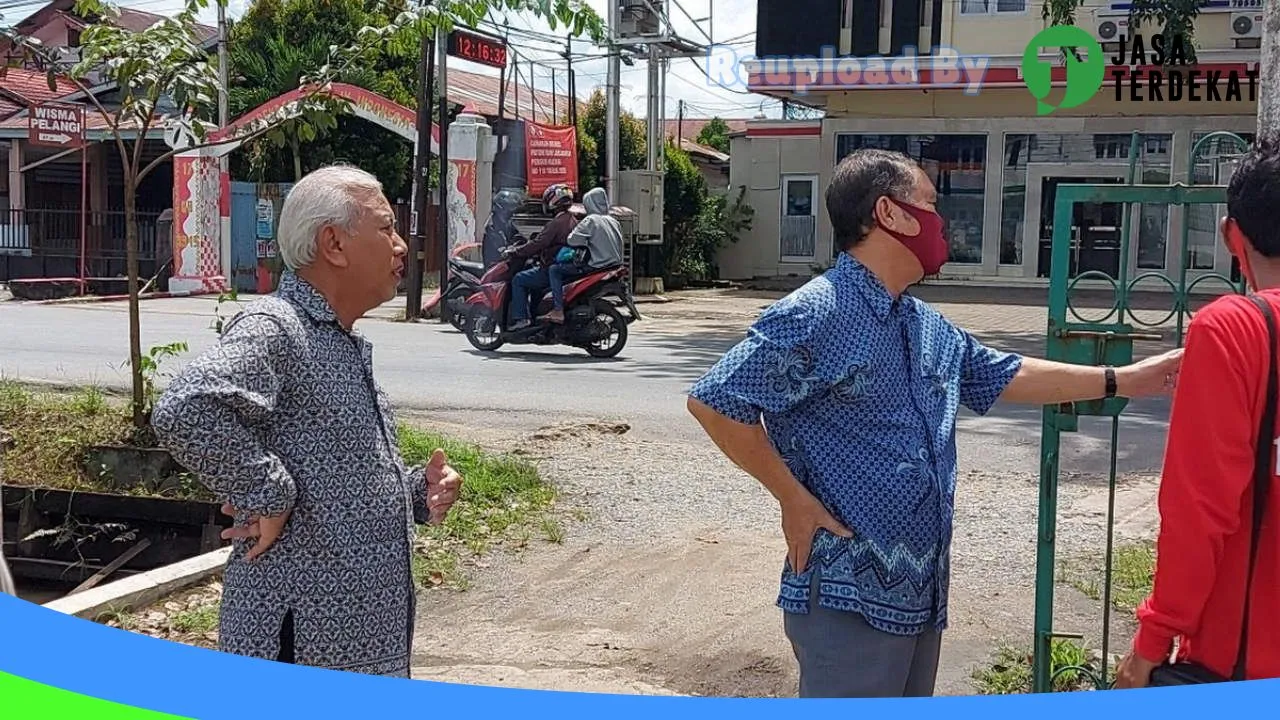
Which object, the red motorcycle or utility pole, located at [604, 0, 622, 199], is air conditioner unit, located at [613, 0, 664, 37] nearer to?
utility pole, located at [604, 0, 622, 199]

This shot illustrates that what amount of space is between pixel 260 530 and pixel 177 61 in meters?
4.29

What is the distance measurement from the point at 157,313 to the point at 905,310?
16102 mm

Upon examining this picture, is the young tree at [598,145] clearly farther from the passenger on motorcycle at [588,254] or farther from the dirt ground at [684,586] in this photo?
the dirt ground at [684,586]

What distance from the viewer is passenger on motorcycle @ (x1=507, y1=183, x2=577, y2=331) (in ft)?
39.9

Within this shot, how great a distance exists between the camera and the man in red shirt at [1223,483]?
2127mm

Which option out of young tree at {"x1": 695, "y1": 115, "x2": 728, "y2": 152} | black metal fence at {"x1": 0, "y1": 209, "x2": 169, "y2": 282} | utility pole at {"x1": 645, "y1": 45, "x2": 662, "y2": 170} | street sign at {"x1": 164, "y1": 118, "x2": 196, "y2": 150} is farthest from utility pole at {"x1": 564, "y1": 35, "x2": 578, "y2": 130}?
young tree at {"x1": 695, "y1": 115, "x2": 728, "y2": 152}

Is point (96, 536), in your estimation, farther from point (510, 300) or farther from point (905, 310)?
point (510, 300)

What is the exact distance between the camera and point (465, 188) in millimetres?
18031

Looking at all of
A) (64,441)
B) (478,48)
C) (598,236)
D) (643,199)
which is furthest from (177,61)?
(643,199)

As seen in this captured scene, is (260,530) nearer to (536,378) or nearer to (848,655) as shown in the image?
(848,655)

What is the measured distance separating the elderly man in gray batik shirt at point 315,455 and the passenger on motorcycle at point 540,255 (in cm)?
937

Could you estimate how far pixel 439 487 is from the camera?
3.01 meters

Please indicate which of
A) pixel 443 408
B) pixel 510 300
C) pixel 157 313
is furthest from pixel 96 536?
pixel 157 313

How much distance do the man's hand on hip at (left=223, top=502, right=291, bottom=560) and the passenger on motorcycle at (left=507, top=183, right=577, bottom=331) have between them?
9.55 metres
